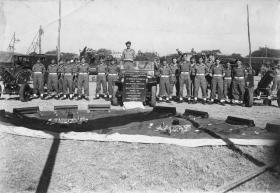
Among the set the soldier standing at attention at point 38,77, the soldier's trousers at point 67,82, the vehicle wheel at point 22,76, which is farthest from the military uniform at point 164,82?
the vehicle wheel at point 22,76

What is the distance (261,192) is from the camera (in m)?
4.29

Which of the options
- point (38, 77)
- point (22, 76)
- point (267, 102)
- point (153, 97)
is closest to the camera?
point (153, 97)

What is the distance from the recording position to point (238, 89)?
1229cm

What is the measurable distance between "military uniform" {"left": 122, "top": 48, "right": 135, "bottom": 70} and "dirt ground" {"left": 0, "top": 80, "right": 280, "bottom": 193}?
5.75 m

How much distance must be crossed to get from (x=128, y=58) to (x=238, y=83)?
14.0ft

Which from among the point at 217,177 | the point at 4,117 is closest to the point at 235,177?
the point at 217,177

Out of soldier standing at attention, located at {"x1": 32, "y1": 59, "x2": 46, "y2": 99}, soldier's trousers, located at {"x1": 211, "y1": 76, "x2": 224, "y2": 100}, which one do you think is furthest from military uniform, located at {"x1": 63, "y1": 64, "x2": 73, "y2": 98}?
soldier's trousers, located at {"x1": 211, "y1": 76, "x2": 224, "y2": 100}

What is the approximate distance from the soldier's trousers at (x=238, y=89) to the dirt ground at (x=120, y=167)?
6490 mm

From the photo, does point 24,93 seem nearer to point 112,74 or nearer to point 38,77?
point 38,77

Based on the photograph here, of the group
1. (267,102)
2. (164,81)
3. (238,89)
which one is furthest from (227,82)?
(164,81)

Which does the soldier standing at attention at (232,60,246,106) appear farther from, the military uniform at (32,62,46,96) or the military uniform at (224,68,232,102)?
the military uniform at (32,62,46,96)

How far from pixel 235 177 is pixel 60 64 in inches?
428

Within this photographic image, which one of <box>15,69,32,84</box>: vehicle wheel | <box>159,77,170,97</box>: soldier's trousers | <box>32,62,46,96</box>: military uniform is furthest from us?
<box>15,69,32,84</box>: vehicle wheel

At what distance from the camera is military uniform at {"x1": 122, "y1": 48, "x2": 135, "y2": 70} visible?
38.4 ft
